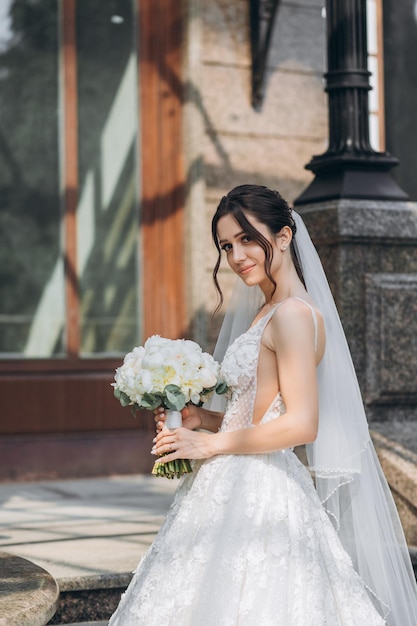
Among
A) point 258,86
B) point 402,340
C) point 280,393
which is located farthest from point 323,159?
point 280,393

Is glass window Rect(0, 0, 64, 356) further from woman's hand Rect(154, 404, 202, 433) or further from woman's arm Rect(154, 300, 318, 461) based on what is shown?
woman's arm Rect(154, 300, 318, 461)

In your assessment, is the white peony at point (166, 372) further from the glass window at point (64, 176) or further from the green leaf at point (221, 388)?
the glass window at point (64, 176)

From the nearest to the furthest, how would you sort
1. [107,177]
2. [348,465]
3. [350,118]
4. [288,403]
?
[288,403], [348,465], [350,118], [107,177]

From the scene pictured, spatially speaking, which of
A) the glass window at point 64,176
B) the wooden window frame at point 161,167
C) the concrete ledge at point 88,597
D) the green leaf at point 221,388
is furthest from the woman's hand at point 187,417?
the wooden window frame at point 161,167

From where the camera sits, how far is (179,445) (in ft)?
10.2

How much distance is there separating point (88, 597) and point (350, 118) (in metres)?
2.82

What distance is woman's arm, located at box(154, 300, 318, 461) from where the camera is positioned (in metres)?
3.03

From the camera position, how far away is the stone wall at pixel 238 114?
24.5 ft

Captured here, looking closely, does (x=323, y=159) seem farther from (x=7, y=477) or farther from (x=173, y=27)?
(x=7, y=477)

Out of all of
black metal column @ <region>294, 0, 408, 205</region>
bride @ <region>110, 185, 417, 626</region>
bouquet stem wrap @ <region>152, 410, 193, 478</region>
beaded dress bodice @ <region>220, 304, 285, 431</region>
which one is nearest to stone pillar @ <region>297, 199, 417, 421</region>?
black metal column @ <region>294, 0, 408, 205</region>

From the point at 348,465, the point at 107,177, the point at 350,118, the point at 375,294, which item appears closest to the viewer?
the point at 348,465

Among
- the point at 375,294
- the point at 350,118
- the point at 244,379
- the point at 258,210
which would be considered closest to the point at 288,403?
the point at 244,379

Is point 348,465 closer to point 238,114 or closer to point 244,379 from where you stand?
point 244,379

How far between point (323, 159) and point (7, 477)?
3.06 metres
